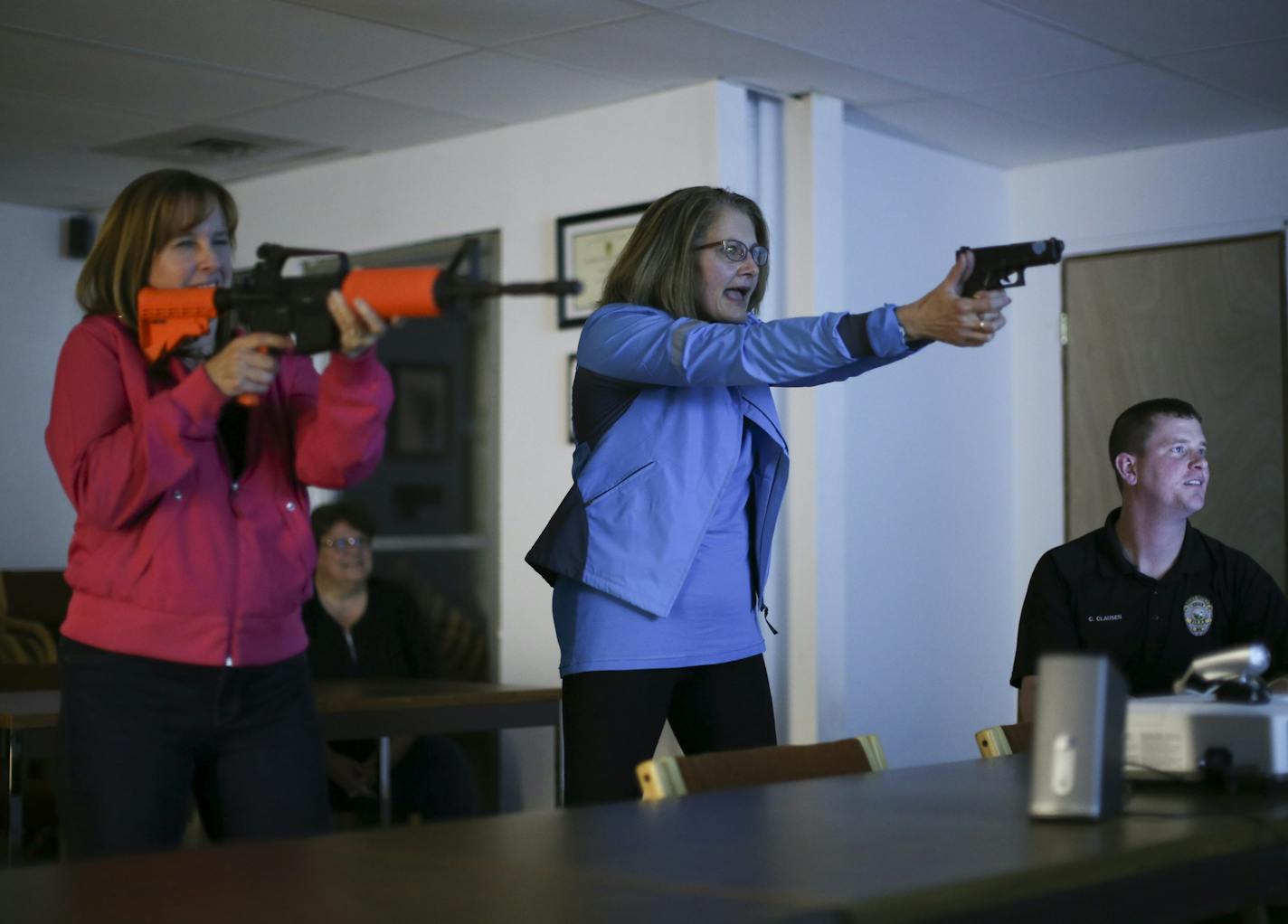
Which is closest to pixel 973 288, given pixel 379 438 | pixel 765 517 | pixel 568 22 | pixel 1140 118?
pixel 765 517

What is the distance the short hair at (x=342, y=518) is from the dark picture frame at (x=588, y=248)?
97 cm

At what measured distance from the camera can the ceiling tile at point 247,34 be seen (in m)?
4.37

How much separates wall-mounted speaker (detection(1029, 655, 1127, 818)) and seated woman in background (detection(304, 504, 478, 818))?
3.24 metres

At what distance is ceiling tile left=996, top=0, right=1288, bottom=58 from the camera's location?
4.33m

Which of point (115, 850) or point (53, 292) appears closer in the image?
point (115, 850)

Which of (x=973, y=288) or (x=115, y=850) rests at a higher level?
(x=973, y=288)

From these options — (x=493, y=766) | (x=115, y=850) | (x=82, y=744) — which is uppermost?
(x=82, y=744)

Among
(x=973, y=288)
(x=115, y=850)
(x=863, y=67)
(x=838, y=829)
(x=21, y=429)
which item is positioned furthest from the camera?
(x=21, y=429)

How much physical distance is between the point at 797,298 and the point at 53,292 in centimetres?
369

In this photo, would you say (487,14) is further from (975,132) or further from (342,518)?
(975,132)

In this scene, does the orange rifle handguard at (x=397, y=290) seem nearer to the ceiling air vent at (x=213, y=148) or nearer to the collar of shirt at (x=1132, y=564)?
the collar of shirt at (x=1132, y=564)

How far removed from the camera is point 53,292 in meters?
7.22

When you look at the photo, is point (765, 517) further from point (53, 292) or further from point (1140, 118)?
point (53, 292)

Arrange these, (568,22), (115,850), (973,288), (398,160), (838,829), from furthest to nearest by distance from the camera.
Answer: (398,160), (568,22), (973,288), (115,850), (838,829)
